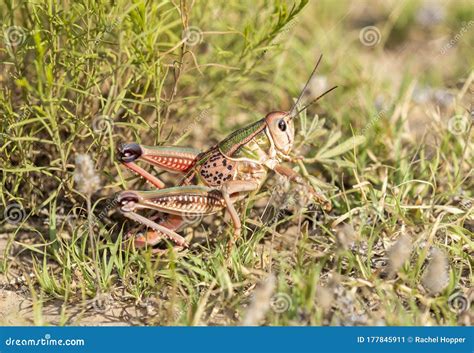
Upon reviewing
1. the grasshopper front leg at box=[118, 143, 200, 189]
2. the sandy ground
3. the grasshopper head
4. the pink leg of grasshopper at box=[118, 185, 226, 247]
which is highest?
the grasshopper head

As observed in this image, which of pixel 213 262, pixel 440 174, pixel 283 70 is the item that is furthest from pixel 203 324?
pixel 283 70

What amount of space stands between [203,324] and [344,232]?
52cm

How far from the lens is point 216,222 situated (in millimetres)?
2529

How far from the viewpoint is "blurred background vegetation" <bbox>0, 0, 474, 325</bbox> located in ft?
6.70

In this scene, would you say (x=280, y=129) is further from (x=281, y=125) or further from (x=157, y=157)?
(x=157, y=157)

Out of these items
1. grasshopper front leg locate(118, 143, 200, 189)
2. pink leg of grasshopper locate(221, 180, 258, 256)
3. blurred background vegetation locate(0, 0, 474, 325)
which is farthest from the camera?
grasshopper front leg locate(118, 143, 200, 189)

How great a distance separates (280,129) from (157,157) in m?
0.45

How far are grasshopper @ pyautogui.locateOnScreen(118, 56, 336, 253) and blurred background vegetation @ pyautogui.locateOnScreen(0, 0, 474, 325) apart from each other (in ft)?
0.27

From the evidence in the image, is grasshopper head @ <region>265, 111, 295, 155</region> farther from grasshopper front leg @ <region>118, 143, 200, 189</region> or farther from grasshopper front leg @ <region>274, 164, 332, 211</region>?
grasshopper front leg @ <region>118, 143, 200, 189</region>

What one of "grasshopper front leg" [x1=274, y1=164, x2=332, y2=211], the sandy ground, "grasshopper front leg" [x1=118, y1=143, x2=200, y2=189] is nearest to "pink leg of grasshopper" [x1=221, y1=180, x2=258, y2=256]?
"grasshopper front leg" [x1=274, y1=164, x2=332, y2=211]

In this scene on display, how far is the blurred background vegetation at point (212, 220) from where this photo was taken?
2041mm

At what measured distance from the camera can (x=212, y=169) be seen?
2.36 m

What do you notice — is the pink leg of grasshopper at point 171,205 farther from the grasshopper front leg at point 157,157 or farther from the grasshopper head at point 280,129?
the grasshopper head at point 280,129

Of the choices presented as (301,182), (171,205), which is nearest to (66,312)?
(171,205)
